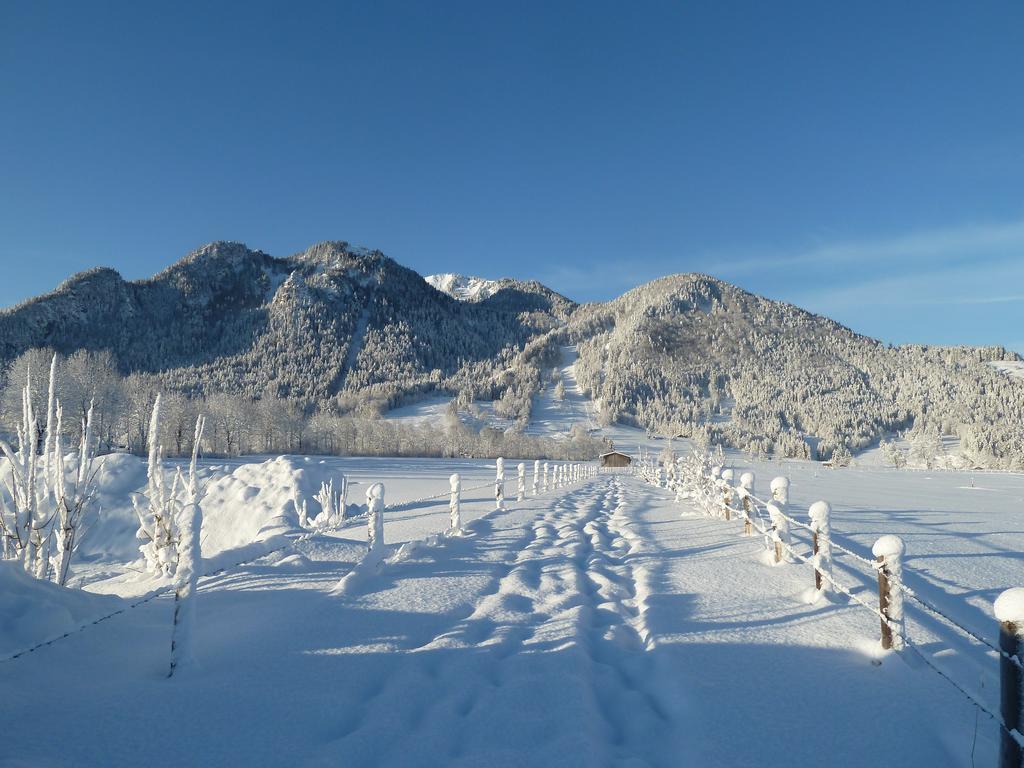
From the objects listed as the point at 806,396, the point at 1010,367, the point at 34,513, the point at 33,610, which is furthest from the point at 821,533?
the point at 1010,367

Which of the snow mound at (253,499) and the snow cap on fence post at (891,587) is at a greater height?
the snow cap on fence post at (891,587)

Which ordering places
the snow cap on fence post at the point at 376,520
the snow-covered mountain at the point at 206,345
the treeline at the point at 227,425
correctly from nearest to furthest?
the snow cap on fence post at the point at 376,520
the treeline at the point at 227,425
the snow-covered mountain at the point at 206,345

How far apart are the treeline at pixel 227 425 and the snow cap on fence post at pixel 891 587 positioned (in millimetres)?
29657

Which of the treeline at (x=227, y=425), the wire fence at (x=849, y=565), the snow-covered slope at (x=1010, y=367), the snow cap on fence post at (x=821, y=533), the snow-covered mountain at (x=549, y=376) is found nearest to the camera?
the wire fence at (x=849, y=565)

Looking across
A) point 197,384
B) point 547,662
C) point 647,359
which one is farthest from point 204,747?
point 647,359

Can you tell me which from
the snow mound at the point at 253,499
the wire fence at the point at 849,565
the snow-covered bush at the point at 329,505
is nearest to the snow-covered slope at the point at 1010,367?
the wire fence at the point at 849,565

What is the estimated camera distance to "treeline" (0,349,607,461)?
4888 centimetres

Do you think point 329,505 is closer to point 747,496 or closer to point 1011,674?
point 747,496

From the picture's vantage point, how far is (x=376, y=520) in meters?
6.88

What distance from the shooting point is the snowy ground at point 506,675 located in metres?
2.90

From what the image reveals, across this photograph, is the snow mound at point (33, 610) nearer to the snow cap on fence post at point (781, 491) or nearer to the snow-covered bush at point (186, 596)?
the snow-covered bush at point (186, 596)

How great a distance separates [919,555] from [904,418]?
6706 inches

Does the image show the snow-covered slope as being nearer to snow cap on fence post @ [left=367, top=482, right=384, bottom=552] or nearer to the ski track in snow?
the ski track in snow

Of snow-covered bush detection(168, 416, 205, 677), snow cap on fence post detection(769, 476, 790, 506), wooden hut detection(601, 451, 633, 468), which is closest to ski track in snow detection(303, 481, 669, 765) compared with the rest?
snow-covered bush detection(168, 416, 205, 677)
